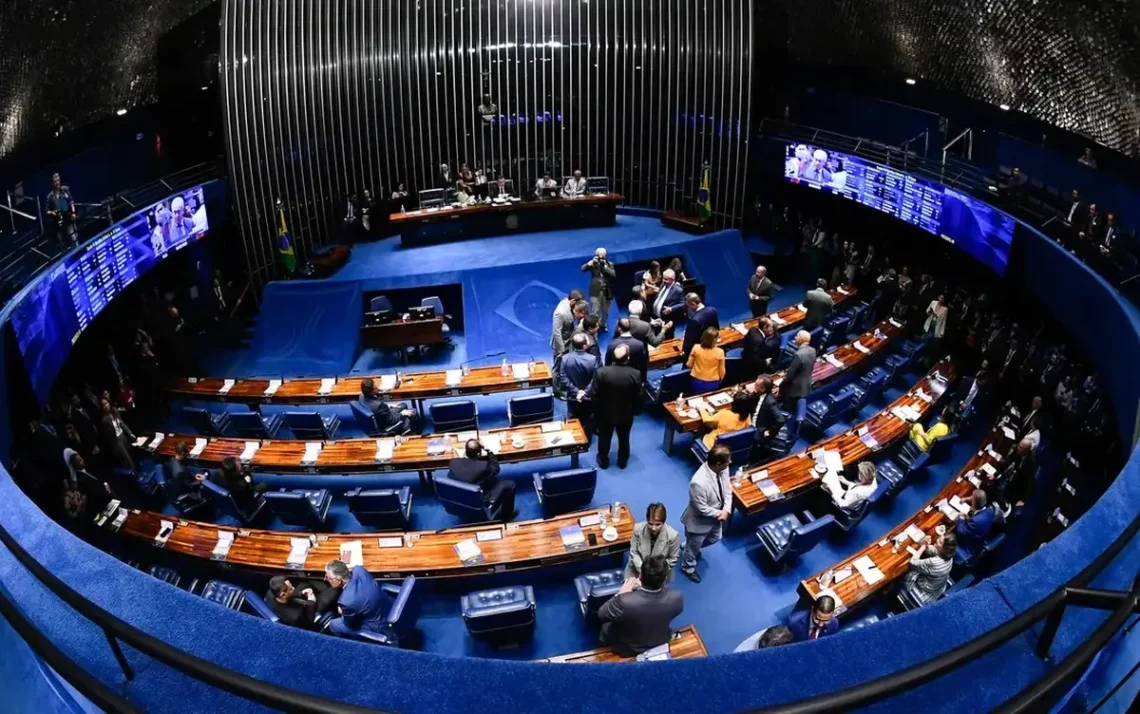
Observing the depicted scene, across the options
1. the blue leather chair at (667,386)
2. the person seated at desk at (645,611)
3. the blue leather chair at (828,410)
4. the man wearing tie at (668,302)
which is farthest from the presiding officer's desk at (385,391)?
the person seated at desk at (645,611)

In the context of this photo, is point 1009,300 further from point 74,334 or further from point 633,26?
point 74,334

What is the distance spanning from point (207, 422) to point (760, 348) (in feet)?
26.1

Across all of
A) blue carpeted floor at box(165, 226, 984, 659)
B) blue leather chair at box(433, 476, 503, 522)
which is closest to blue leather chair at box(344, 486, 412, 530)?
blue carpeted floor at box(165, 226, 984, 659)

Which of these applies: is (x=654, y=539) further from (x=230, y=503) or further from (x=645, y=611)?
(x=230, y=503)

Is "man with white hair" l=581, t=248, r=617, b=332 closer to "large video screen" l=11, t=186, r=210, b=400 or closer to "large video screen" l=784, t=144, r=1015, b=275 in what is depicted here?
"large video screen" l=784, t=144, r=1015, b=275

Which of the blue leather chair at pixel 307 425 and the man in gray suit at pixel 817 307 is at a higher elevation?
the man in gray suit at pixel 817 307

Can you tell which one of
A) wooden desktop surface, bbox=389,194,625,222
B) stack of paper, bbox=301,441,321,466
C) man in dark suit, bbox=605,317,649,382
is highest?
wooden desktop surface, bbox=389,194,625,222

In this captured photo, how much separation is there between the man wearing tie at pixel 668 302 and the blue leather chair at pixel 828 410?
257 cm

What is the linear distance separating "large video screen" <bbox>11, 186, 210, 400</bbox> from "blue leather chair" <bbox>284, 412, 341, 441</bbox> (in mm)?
2876

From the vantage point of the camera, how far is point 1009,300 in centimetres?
1331

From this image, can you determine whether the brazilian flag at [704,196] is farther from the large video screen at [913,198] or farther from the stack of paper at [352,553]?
the stack of paper at [352,553]

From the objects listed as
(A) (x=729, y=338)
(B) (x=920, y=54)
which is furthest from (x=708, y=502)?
(B) (x=920, y=54)

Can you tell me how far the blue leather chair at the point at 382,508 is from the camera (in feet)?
27.0

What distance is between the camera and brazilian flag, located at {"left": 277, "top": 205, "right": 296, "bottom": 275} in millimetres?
14586
